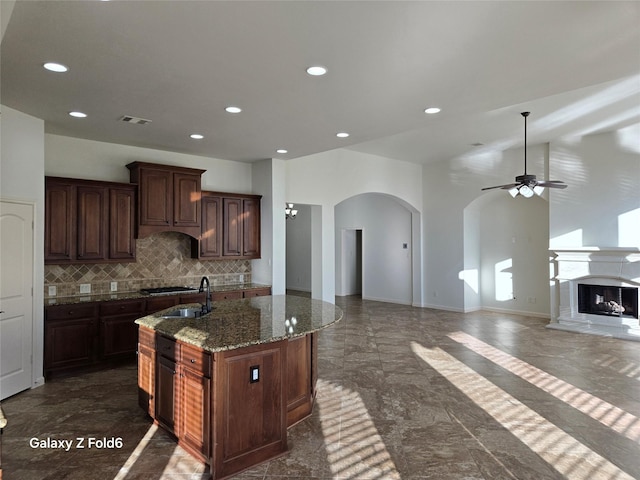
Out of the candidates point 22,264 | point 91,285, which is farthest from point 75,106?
point 91,285

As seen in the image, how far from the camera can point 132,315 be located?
16.4 feet

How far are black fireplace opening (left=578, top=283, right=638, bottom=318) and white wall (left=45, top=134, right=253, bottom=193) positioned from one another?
6475 millimetres

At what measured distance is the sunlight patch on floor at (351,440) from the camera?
2.68m

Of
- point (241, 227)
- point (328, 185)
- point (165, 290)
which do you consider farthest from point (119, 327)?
point (328, 185)

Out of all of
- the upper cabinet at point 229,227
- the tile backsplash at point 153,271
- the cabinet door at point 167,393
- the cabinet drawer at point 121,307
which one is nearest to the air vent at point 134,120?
the upper cabinet at point 229,227

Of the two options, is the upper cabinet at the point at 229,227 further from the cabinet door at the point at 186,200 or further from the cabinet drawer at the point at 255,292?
the cabinet drawer at the point at 255,292

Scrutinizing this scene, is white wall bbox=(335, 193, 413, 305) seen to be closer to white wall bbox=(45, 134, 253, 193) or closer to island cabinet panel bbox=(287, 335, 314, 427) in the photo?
white wall bbox=(45, 134, 253, 193)

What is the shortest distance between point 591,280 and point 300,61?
21.5 feet

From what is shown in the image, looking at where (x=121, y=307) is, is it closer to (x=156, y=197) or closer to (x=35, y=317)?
(x=35, y=317)

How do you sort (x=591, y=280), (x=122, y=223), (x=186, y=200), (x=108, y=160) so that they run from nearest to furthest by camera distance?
(x=122, y=223) < (x=108, y=160) < (x=186, y=200) < (x=591, y=280)

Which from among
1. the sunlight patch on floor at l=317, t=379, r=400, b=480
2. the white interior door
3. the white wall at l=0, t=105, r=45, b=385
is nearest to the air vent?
the white wall at l=0, t=105, r=45, b=385

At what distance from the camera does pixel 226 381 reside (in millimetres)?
2596

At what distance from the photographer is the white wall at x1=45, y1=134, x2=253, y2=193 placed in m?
5.02

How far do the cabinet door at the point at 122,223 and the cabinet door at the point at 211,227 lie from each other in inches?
39.1
